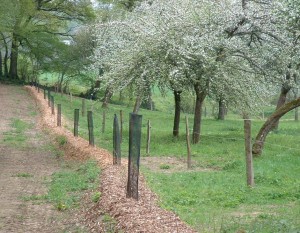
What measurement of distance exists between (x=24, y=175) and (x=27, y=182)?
837 millimetres

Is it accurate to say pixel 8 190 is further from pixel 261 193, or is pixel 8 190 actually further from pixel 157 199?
pixel 261 193

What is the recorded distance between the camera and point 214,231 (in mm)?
7488

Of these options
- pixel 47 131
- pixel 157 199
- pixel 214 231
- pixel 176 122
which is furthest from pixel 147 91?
pixel 214 231

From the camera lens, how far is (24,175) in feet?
45.5

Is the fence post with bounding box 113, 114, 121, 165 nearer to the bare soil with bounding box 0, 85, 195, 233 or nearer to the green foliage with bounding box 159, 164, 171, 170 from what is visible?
the bare soil with bounding box 0, 85, 195, 233

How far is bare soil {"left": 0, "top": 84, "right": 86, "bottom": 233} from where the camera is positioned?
9.25 metres

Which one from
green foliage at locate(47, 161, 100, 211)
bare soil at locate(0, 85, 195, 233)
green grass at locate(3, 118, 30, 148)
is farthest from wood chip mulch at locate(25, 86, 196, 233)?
green grass at locate(3, 118, 30, 148)

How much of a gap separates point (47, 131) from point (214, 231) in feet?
58.1

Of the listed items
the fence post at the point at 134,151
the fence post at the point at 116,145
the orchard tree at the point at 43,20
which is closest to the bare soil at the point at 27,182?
the fence post at the point at 134,151

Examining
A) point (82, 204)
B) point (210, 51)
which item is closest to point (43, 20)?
point (210, 51)

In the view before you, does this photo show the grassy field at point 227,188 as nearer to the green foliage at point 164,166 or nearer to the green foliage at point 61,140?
the green foliage at point 164,166

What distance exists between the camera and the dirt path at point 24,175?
9.32 m

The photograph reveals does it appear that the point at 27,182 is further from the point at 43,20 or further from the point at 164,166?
the point at 43,20

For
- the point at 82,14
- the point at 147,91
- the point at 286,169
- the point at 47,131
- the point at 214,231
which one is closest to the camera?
the point at 214,231
